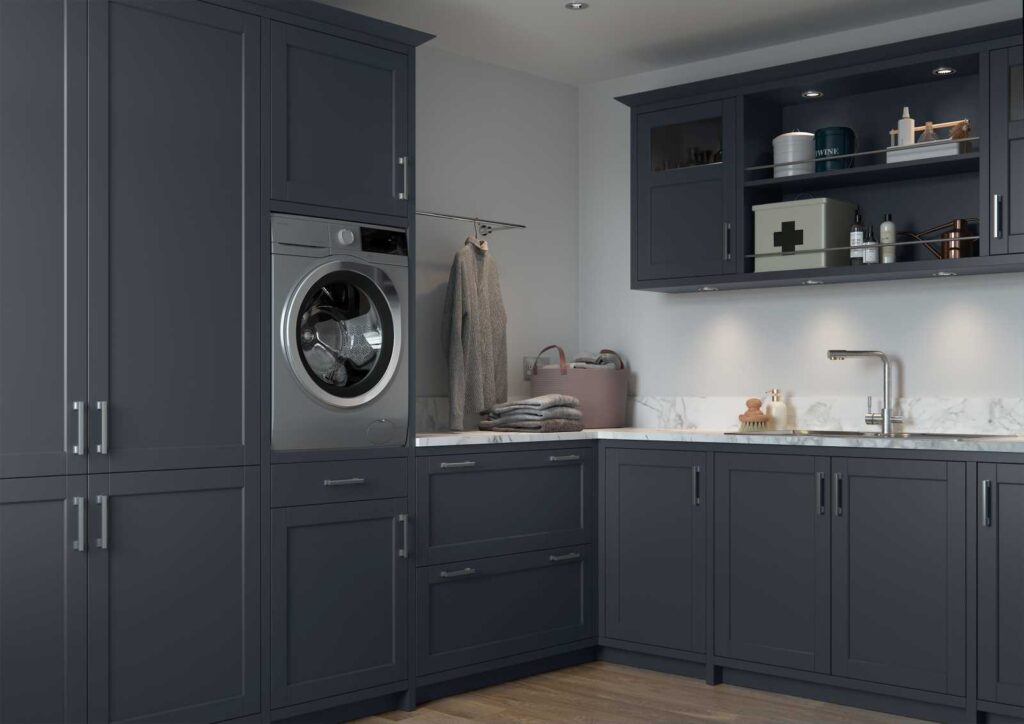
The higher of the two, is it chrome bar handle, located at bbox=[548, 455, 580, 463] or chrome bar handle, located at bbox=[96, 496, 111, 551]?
chrome bar handle, located at bbox=[548, 455, 580, 463]

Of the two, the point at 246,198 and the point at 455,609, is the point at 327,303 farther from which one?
the point at 455,609

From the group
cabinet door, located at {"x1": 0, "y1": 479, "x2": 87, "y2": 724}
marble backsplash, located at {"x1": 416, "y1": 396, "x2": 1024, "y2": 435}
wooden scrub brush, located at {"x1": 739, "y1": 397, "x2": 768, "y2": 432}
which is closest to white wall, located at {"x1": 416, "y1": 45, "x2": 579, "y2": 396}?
marble backsplash, located at {"x1": 416, "y1": 396, "x2": 1024, "y2": 435}

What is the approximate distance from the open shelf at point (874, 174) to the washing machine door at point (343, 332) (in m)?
1.55

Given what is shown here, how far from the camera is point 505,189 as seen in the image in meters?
4.85

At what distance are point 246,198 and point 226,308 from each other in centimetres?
34

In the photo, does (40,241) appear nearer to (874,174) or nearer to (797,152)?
(797,152)

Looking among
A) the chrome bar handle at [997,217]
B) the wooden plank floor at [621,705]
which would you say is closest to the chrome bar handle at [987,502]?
the wooden plank floor at [621,705]

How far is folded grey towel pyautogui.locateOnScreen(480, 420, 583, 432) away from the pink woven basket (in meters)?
0.30

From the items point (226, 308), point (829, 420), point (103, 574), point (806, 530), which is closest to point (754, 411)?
point (829, 420)

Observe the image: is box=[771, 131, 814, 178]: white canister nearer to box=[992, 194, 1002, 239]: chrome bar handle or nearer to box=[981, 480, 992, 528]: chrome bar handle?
box=[992, 194, 1002, 239]: chrome bar handle

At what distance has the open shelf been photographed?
385 centimetres

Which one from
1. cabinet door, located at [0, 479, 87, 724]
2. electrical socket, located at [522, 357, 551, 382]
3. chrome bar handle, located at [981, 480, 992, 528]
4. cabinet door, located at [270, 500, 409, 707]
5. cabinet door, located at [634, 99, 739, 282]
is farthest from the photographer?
electrical socket, located at [522, 357, 551, 382]

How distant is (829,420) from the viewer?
14.3 feet

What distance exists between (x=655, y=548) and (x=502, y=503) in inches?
25.1
